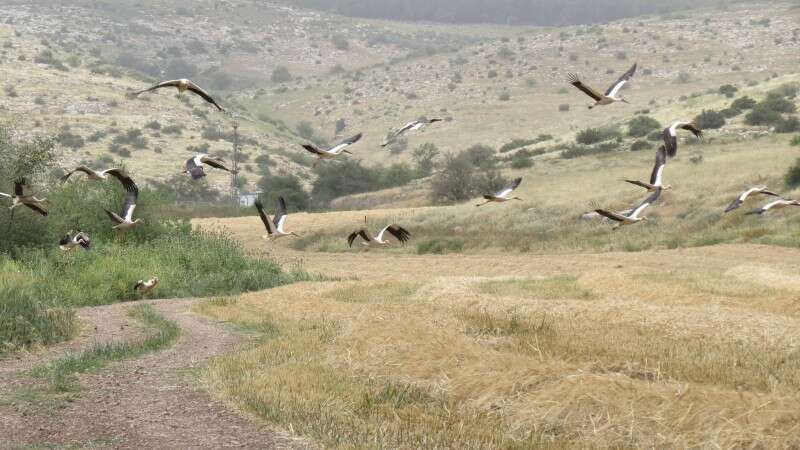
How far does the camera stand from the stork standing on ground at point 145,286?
25.8m

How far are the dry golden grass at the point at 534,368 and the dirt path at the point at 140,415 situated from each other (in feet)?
1.38

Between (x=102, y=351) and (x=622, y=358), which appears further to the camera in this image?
(x=102, y=351)

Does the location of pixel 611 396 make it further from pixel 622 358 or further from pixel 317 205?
pixel 317 205

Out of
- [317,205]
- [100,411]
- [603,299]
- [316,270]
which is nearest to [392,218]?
[316,270]

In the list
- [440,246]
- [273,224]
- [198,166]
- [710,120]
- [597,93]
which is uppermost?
[597,93]

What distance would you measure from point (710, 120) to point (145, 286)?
2090 inches

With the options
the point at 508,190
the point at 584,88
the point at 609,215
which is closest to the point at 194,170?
the point at 584,88

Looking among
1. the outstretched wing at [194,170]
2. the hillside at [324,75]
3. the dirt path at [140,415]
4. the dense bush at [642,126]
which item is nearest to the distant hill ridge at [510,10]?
the hillside at [324,75]

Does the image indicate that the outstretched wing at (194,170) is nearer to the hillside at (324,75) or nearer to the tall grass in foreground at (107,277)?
the tall grass in foreground at (107,277)

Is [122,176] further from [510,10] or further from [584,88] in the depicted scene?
[510,10]

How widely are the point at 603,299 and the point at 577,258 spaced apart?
14.8 meters

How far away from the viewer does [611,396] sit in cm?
1096

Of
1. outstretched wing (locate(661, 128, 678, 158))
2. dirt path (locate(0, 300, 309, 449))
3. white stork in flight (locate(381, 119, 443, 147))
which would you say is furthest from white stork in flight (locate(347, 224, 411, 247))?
outstretched wing (locate(661, 128, 678, 158))

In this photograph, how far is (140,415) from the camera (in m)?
11.7
